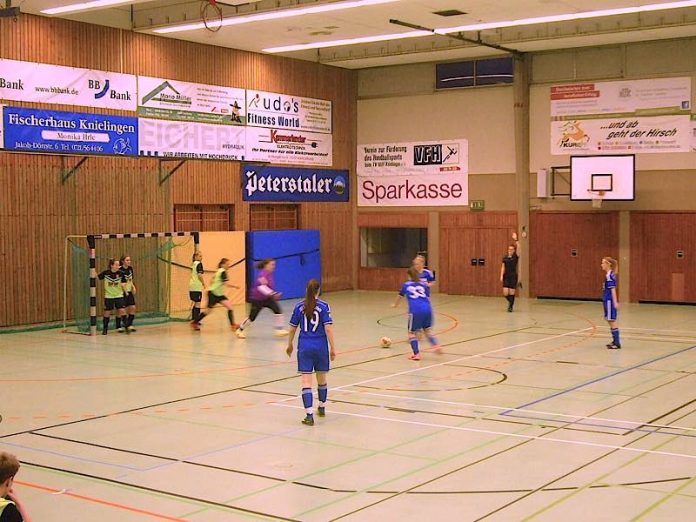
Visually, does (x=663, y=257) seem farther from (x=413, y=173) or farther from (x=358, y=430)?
(x=358, y=430)

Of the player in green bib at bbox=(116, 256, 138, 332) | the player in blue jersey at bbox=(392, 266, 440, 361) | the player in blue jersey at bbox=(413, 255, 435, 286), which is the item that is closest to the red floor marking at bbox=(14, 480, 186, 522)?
the player in blue jersey at bbox=(392, 266, 440, 361)

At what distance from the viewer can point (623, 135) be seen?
100 ft

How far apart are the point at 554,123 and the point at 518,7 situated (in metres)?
7.11

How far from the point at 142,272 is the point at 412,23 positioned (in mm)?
10429

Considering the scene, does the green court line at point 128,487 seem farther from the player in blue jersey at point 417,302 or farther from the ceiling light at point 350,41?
the ceiling light at point 350,41

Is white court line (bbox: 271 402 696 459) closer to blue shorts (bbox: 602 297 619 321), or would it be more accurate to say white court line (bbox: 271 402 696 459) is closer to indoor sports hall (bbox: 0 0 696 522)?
indoor sports hall (bbox: 0 0 696 522)

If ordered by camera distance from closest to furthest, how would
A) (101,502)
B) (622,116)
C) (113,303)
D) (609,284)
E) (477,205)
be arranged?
(101,502) → (609,284) → (113,303) → (622,116) → (477,205)

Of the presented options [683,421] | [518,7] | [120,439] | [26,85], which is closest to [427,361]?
[683,421]

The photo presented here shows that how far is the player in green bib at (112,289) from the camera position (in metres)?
22.9

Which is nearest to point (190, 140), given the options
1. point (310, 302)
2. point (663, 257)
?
point (663, 257)

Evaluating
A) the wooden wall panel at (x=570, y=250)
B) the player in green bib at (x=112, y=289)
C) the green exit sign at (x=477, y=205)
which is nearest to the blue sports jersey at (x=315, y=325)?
the player in green bib at (x=112, y=289)

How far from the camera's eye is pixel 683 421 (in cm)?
1325

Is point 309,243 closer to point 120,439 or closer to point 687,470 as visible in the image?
point 120,439

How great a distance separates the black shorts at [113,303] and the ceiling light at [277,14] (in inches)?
305
